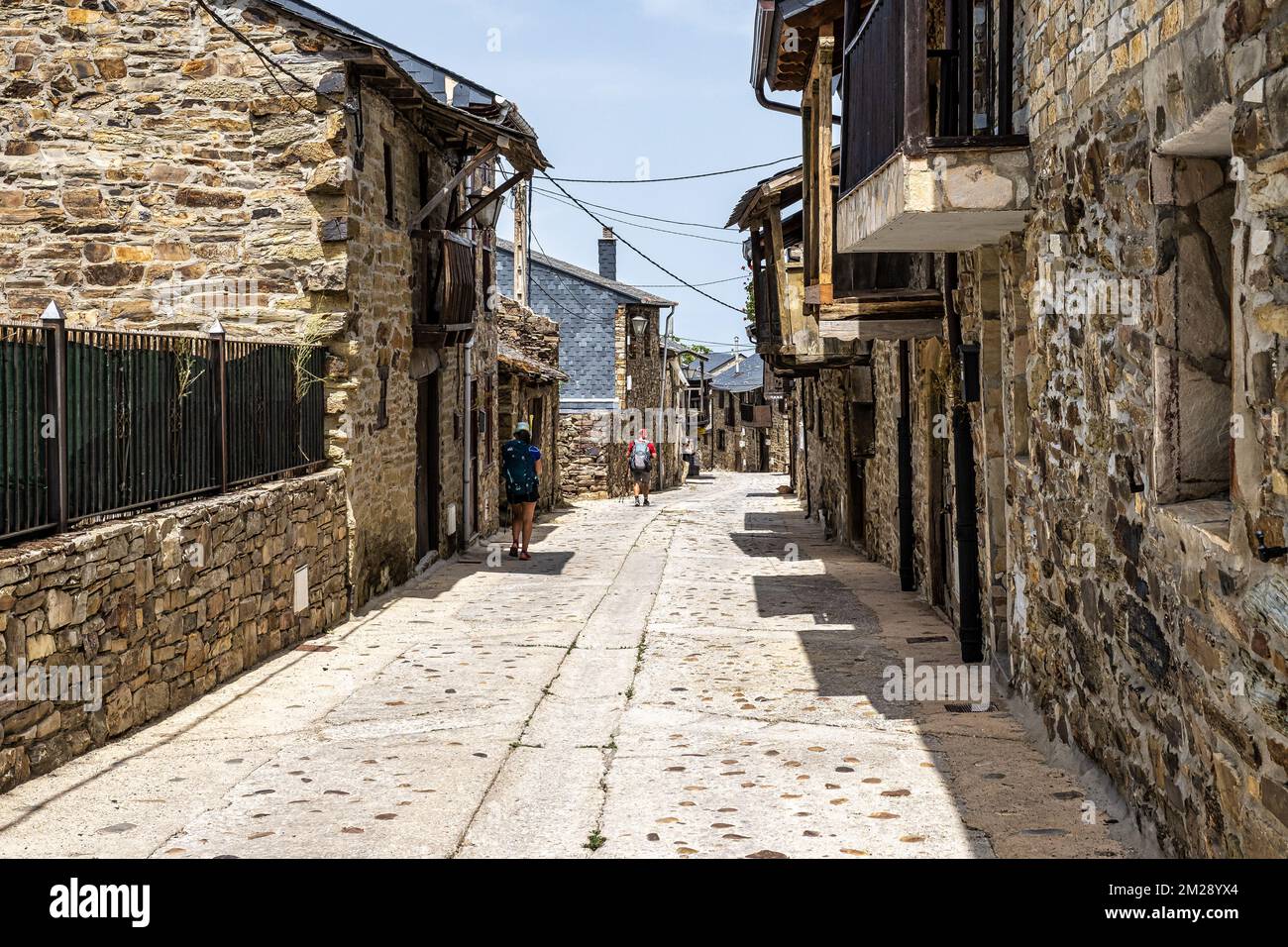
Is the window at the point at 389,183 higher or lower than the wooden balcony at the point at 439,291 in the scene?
higher

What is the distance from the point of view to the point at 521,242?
27531 millimetres

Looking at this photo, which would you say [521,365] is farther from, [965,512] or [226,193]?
[965,512]

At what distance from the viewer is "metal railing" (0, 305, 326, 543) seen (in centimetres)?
609

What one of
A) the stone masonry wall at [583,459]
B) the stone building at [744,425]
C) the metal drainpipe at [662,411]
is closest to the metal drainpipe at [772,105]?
the stone masonry wall at [583,459]

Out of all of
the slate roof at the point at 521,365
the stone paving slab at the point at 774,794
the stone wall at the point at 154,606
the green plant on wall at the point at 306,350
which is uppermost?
the slate roof at the point at 521,365

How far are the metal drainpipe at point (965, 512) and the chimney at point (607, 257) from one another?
1275 inches

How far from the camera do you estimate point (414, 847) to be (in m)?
4.87

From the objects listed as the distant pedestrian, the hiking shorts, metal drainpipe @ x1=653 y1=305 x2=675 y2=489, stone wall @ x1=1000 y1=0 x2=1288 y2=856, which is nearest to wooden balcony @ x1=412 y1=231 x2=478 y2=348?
the distant pedestrian

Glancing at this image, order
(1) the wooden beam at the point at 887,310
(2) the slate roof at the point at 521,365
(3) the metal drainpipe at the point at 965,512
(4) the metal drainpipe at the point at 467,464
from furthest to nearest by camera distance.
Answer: (2) the slate roof at the point at 521,365 < (4) the metal drainpipe at the point at 467,464 < (1) the wooden beam at the point at 887,310 < (3) the metal drainpipe at the point at 965,512

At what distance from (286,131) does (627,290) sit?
23131mm

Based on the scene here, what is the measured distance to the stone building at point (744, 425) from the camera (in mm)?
50969

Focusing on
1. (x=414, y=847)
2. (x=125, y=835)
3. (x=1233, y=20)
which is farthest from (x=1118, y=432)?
(x=125, y=835)

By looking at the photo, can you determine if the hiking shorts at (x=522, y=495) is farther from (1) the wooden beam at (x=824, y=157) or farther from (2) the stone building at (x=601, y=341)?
(2) the stone building at (x=601, y=341)

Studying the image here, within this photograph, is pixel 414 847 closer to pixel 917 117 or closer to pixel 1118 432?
pixel 1118 432
